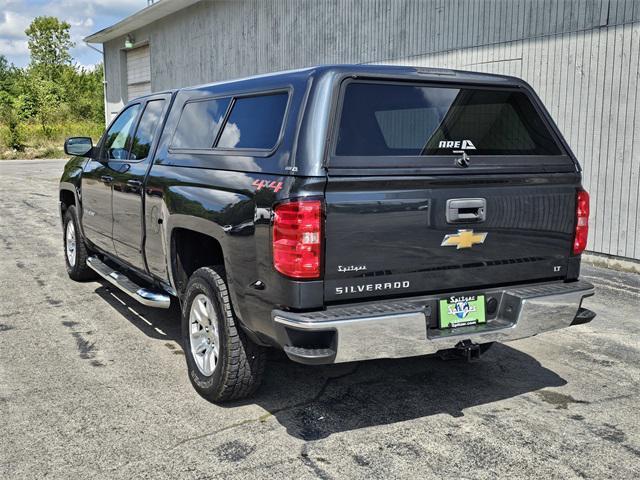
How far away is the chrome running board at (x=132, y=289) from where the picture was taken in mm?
5124

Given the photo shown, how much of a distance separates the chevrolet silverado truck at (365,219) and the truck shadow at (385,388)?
37cm

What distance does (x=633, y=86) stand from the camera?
837 centimetres

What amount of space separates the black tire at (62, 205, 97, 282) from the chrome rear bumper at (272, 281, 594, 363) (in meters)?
4.42

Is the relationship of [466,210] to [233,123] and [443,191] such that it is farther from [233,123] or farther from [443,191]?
[233,123]

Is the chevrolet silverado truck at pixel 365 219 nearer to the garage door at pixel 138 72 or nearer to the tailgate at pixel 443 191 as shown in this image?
the tailgate at pixel 443 191

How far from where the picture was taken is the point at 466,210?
3.88 meters

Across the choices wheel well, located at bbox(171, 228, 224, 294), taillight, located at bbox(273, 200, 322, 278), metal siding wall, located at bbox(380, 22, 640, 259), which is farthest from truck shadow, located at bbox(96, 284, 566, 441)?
metal siding wall, located at bbox(380, 22, 640, 259)

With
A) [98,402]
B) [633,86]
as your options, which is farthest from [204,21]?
[98,402]

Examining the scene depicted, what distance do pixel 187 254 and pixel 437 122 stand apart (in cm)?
198

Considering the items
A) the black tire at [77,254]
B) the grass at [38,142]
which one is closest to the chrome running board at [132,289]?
the black tire at [77,254]

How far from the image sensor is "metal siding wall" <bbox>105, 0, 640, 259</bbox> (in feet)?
27.9

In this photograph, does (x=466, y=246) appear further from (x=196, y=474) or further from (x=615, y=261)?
(x=615, y=261)

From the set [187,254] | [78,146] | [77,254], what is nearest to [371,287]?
[187,254]

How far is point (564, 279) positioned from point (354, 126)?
5.74 feet
